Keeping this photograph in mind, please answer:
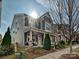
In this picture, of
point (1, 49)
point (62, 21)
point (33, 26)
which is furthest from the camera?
point (62, 21)

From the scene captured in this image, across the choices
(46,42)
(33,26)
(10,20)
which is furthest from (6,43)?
(46,42)

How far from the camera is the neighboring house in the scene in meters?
4.25

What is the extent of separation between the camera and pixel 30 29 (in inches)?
178

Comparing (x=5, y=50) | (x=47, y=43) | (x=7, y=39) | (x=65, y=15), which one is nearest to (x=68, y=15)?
(x=65, y=15)

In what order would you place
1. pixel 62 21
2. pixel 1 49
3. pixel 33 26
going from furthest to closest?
pixel 62 21 < pixel 33 26 < pixel 1 49

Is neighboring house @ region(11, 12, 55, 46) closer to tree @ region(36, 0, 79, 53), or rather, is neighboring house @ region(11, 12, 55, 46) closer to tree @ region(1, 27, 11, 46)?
tree @ region(1, 27, 11, 46)

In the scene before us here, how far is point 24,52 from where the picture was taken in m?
4.38

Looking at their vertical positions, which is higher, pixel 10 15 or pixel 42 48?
pixel 10 15

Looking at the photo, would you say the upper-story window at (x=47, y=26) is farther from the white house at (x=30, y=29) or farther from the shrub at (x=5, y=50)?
the shrub at (x=5, y=50)

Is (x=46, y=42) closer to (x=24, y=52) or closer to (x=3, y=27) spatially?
(x=24, y=52)

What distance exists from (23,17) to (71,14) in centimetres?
154

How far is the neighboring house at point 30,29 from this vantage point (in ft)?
14.0

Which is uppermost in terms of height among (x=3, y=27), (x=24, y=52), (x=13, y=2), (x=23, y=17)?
(x=13, y=2)

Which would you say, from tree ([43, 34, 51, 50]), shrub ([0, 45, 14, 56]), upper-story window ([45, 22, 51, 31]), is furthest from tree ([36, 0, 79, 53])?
shrub ([0, 45, 14, 56])
